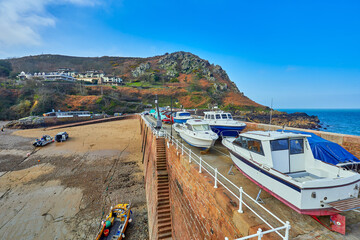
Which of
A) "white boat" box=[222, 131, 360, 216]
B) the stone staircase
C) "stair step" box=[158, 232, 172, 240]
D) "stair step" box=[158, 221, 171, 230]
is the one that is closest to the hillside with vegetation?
the stone staircase

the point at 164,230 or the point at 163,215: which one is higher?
the point at 163,215

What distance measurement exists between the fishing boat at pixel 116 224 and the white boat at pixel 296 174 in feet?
28.6

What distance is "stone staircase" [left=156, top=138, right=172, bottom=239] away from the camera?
27.0 ft

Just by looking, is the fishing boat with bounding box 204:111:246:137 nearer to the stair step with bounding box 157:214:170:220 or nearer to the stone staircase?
A: the stone staircase

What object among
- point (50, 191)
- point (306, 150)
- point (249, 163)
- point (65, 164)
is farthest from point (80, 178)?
point (306, 150)

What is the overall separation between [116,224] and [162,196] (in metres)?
3.97

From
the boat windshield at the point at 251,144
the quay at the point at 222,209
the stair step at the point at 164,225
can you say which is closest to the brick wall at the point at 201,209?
the quay at the point at 222,209

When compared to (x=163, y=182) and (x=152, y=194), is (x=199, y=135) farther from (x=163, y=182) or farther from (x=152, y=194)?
(x=152, y=194)

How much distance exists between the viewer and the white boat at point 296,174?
128 inches

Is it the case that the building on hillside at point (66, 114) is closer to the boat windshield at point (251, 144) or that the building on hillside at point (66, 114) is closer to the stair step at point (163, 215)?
the stair step at point (163, 215)

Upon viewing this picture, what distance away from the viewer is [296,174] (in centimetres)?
482

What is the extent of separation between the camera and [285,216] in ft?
12.7

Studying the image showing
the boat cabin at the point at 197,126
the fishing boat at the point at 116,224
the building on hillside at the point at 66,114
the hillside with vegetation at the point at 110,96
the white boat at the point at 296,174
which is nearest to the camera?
the white boat at the point at 296,174

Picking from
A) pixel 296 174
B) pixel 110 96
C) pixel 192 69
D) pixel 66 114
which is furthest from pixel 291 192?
pixel 192 69
